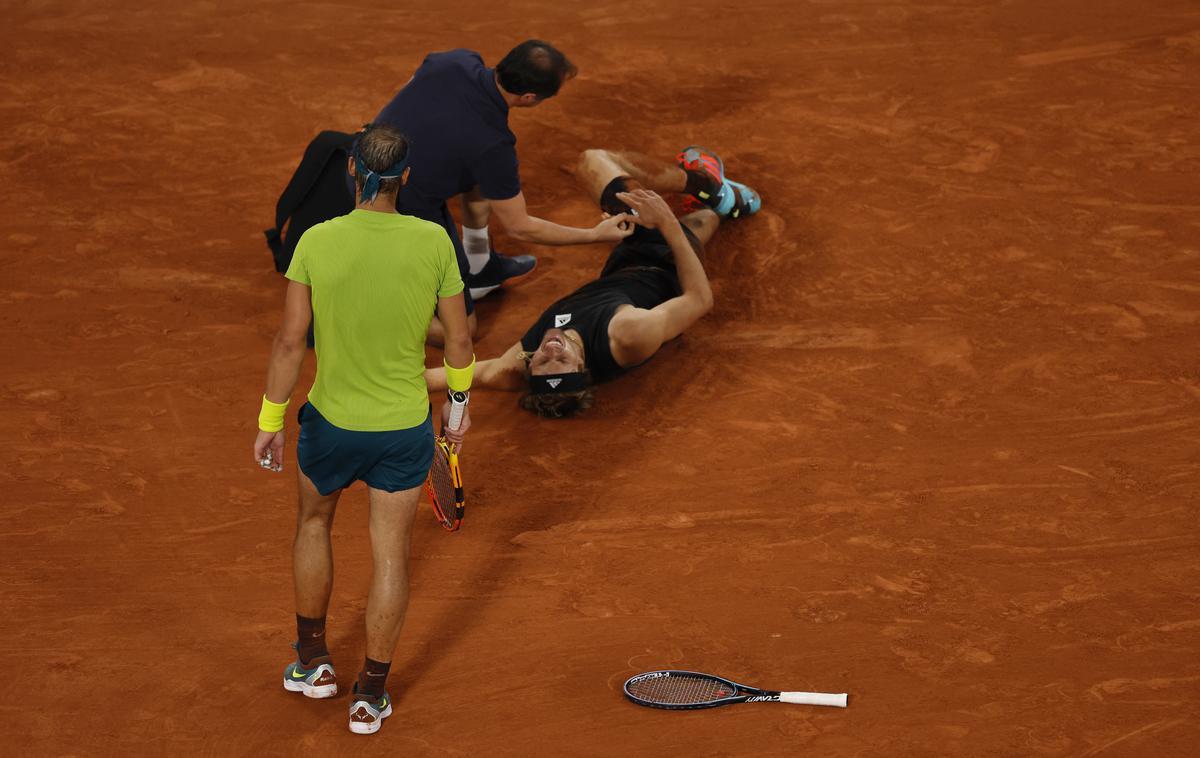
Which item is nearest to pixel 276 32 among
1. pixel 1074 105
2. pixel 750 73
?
pixel 750 73

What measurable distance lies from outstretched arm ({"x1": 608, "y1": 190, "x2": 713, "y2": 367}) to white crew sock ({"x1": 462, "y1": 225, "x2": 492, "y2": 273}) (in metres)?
0.98

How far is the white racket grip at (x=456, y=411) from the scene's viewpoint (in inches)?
194

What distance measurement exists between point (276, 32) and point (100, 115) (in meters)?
1.79

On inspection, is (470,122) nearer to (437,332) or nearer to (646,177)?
(437,332)

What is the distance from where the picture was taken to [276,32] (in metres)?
10.6

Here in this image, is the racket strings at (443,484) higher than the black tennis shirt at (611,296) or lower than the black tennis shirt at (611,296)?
lower

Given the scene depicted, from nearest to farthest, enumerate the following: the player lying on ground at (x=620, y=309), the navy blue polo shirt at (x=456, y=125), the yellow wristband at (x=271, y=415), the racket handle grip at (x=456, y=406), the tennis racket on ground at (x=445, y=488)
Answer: the yellow wristband at (x=271, y=415) < the racket handle grip at (x=456, y=406) < the tennis racket on ground at (x=445, y=488) < the navy blue polo shirt at (x=456, y=125) < the player lying on ground at (x=620, y=309)

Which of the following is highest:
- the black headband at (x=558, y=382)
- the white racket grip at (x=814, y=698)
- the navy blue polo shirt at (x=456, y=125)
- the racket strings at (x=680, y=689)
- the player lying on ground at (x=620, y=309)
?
the navy blue polo shirt at (x=456, y=125)

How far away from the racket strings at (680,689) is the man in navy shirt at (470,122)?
2.72 metres

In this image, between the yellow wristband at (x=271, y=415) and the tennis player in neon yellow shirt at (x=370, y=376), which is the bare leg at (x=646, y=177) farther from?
the yellow wristband at (x=271, y=415)

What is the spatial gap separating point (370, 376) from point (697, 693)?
69.7 inches

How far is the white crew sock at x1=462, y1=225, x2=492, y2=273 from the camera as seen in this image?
7.73m

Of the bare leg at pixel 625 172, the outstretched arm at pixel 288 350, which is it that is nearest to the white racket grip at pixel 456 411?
the outstretched arm at pixel 288 350

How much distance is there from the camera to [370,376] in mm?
4531
